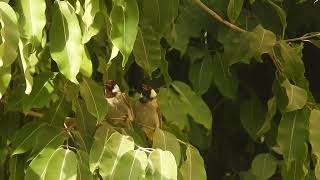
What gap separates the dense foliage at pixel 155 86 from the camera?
1.20 m

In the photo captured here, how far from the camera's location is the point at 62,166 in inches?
47.9

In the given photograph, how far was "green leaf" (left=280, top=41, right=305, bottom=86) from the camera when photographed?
1.57m

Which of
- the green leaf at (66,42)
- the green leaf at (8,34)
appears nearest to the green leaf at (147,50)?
the green leaf at (66,42)

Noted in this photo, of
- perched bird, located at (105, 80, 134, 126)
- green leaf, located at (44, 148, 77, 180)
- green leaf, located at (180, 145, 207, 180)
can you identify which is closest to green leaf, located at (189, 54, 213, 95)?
perched bird, located at (105, 80, 134, 126)

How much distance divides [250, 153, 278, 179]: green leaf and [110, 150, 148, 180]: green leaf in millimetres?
681

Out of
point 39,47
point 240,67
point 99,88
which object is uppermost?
point 39,47

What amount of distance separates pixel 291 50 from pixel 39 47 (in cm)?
65

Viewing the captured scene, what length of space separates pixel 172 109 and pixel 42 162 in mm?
460

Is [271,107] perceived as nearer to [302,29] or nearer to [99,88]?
[99,88]

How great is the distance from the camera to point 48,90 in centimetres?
138

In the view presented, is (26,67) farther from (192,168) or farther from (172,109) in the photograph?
(172,109)

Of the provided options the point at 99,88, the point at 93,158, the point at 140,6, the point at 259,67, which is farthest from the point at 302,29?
the point at 93,158

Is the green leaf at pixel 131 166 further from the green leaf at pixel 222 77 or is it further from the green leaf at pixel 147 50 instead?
the green leaf at pixel 222 77

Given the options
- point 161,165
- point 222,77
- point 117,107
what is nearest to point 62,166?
point 161,165
